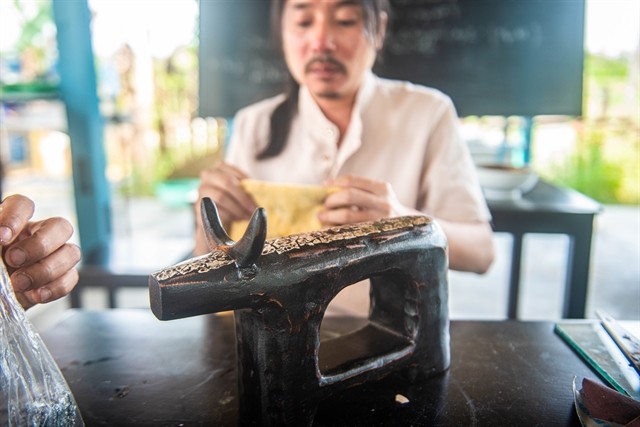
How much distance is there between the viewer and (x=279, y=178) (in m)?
1.56

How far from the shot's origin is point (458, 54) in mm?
2316

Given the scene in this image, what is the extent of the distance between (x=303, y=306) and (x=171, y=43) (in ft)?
14.0

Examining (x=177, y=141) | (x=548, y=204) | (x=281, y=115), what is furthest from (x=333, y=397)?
(x=177, y=141)

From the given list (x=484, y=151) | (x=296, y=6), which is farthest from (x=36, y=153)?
(x=296, y=6)

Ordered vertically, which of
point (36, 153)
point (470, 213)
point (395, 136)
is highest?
point (395, 136)

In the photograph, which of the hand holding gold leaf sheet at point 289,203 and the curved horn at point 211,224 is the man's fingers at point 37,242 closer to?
the curved horn at point 211,224

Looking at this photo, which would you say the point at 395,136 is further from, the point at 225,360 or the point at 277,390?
the point at 277,390

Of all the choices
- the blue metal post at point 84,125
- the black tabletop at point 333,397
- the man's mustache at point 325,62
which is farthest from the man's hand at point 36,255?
the blue metal post at point 84,125

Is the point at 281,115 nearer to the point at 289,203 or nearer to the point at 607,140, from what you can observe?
the point at 289,203

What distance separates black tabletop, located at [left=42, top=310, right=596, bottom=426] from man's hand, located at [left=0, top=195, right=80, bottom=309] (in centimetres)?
18

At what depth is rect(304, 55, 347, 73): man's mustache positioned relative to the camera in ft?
4.32

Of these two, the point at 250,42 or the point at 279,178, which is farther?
the point at 250,42

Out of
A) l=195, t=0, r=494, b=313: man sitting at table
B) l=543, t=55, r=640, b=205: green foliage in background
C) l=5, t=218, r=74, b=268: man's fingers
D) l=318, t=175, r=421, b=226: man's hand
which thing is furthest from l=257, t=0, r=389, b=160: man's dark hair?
l=543, t=55, r=640, b=205: green foliage in background

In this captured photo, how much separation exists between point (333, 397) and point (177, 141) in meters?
4.85
